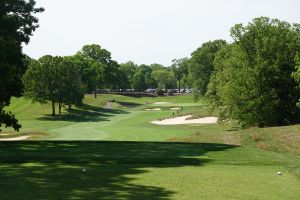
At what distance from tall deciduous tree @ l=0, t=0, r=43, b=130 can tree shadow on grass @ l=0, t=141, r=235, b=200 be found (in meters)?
7.38

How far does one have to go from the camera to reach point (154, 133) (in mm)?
51469

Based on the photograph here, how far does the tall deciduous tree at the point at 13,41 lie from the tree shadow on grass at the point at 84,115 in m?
44.3

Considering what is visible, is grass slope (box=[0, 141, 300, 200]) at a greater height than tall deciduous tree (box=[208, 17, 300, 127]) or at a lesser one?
lesser

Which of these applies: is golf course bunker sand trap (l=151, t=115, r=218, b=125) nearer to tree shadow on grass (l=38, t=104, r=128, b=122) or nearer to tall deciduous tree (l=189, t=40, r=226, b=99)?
tree shadow on grass (l=38, t=104, r=128, b=122)

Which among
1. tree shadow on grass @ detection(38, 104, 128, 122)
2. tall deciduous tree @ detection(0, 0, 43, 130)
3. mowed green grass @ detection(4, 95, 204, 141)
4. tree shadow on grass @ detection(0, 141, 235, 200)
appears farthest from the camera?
tree shadow on grass @ detection(38, 104, 128, 122)

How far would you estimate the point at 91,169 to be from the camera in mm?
18625

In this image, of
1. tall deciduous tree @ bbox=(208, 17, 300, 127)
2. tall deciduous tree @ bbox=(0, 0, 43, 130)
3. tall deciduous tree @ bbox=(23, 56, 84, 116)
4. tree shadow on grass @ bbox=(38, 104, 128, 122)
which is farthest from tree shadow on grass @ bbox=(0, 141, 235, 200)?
tall deciduous tree @ bbox=(23, 56, 84, 116)

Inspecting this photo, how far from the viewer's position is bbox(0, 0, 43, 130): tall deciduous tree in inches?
1186

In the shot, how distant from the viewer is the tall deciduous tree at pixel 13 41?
30.1 meters

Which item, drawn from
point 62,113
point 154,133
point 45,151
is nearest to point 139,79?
point 62,113

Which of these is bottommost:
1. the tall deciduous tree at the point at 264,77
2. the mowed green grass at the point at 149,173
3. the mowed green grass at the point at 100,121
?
the mowed green grass at the point at 100,121

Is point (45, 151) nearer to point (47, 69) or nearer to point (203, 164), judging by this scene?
point (203, 164)

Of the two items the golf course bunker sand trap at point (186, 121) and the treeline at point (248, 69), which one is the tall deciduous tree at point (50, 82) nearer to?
the golf course bunker sand trap at point (186, 121)

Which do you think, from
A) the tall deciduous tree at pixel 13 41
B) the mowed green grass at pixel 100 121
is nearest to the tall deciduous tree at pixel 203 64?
the mowed green grass at pixel 100 121
